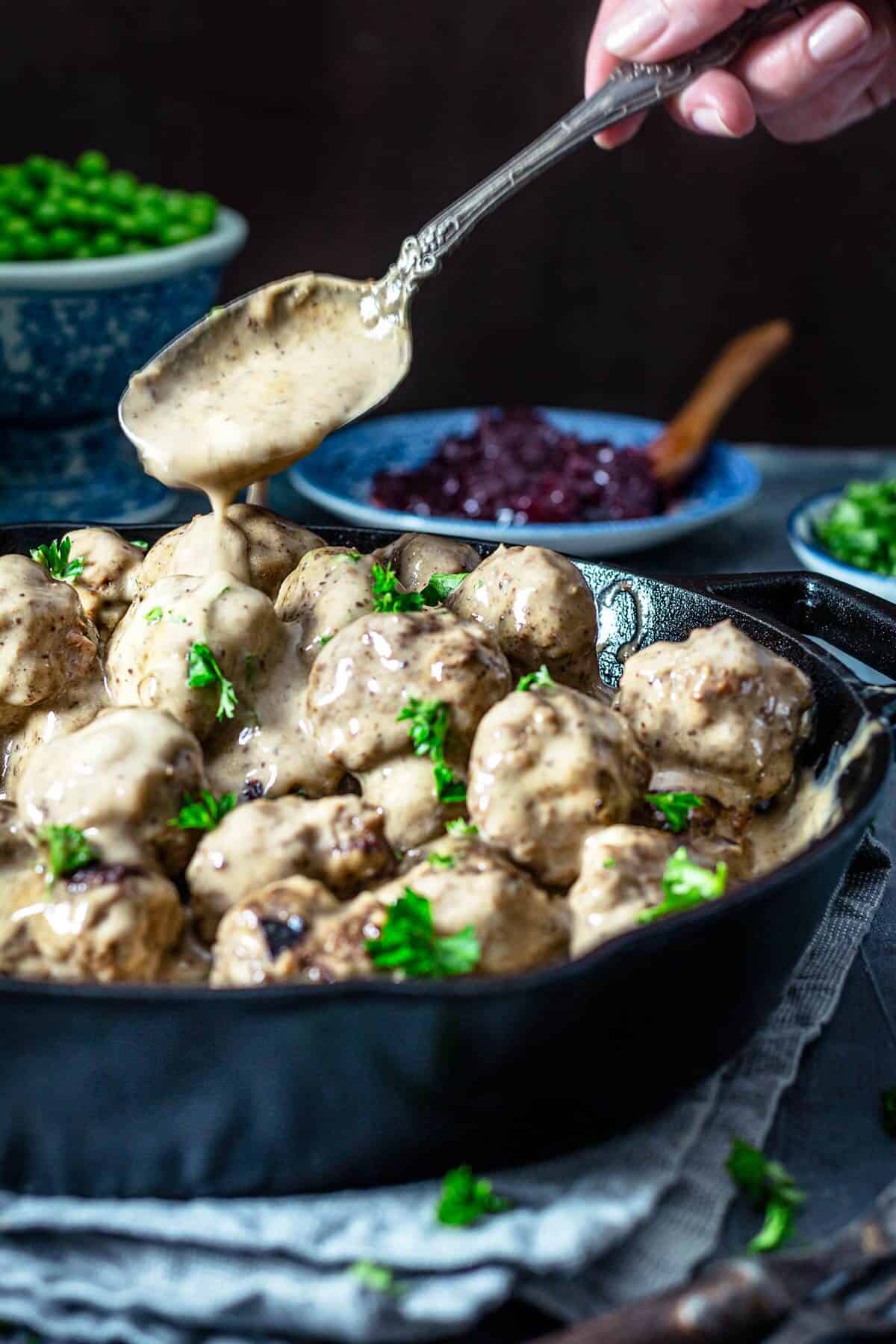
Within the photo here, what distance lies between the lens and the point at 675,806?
1.71 m

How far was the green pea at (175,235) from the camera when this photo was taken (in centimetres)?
343

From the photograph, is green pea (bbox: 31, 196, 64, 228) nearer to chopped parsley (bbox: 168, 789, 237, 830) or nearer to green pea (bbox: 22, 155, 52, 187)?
green pea (bbox: 22, 155, 52, 187)

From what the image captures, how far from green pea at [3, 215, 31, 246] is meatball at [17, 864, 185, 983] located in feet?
7.23

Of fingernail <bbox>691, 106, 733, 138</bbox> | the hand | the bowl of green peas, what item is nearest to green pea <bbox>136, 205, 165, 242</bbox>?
the bowl of green peas

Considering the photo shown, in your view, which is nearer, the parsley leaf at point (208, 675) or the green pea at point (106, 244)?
the parsley leaf at point (208, 675)

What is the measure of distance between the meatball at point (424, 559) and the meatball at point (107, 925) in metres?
0.72

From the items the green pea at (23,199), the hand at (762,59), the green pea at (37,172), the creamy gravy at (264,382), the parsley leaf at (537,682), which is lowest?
the green pea at (23,199)

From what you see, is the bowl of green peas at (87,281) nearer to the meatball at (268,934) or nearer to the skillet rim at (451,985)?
the meatball at (268,934)

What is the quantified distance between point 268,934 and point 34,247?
233 centimetres

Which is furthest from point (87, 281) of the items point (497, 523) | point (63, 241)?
point (497, 523)

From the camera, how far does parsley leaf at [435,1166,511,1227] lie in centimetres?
137

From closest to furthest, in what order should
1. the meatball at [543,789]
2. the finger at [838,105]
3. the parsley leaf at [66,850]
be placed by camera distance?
1. the parsley leaf at [66,850]
2. the meatball at [543,789]
3. the finger at [838,105]

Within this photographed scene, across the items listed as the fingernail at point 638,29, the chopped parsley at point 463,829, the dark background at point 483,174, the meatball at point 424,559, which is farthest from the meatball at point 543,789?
the dark background at point 483,174

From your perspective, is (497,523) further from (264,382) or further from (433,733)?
(433,733)
